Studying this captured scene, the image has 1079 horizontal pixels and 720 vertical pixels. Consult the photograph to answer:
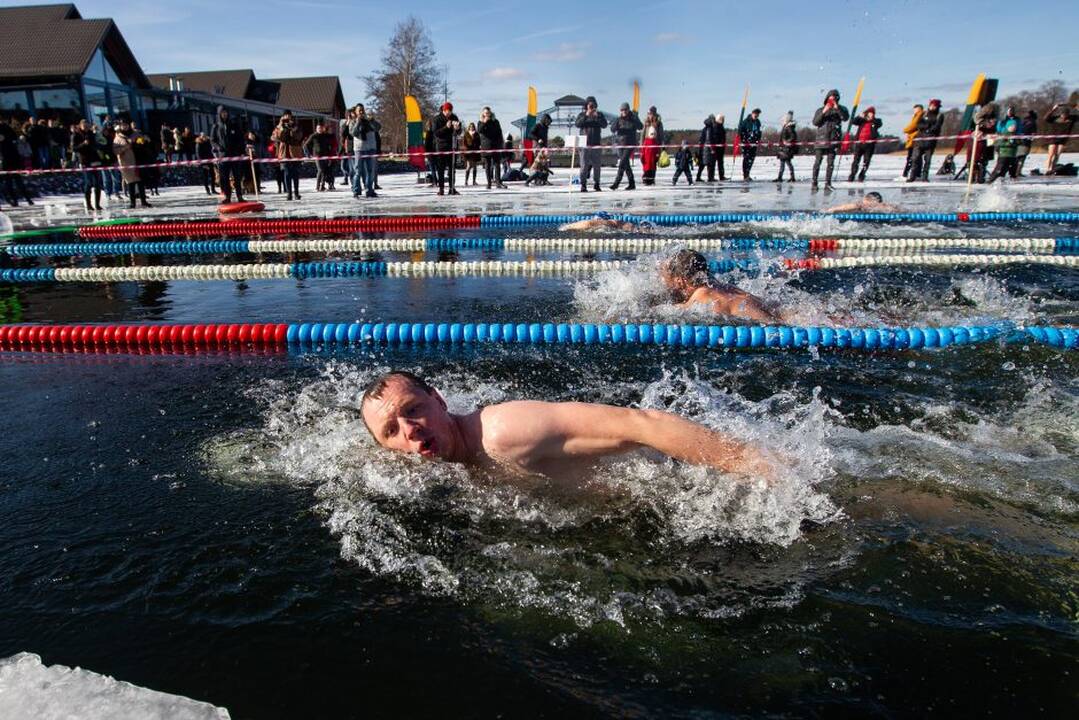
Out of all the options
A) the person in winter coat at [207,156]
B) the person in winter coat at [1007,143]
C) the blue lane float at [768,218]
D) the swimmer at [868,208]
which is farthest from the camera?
the person in winter coat at [207,156]

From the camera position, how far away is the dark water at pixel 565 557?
1.90 meters

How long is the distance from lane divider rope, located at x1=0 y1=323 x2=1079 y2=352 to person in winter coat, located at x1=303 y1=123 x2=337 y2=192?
1173 centimetres

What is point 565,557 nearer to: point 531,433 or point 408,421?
point 531,433

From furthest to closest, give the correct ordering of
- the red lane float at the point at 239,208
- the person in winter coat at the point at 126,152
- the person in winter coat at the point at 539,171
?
the person in winter coat at the point at 539,171, the person in winter coat at the point at 126,152, the red lane float at the point at 239,208

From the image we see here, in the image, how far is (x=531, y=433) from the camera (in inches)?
104

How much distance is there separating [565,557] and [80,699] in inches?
58.5

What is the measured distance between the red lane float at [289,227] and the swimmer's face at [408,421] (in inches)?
348

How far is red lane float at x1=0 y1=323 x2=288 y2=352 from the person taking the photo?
538cm

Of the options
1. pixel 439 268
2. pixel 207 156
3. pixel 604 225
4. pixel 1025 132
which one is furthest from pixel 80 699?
pixel 1025 132

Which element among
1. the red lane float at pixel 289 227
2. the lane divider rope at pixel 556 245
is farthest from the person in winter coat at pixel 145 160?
the lane divider rope at pixel 556 245

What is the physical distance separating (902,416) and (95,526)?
12.9ft

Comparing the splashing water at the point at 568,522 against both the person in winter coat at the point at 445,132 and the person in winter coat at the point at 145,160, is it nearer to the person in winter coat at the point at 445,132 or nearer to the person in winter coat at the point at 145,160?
the person in winter coat at the point at 445,132

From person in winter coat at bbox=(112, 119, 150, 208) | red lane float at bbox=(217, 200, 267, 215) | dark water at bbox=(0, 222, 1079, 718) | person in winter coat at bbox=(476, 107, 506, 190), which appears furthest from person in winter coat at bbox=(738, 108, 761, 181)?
dark water at bbox=(0, 222, 1079, 718)

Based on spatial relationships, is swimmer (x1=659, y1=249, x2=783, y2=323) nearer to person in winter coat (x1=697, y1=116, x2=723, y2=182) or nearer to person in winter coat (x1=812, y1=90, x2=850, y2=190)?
person in winter coat (x1=812, y1=90, x2=850, y2=190)
